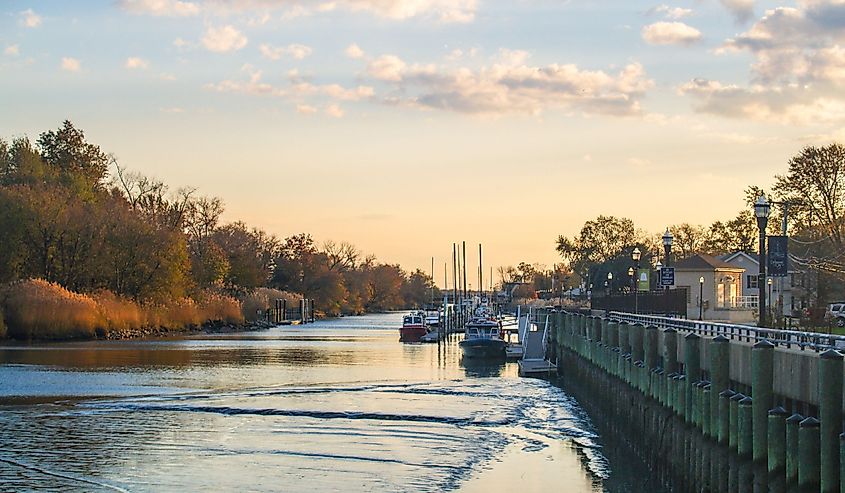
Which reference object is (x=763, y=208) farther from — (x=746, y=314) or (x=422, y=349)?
(x=422, y=349)

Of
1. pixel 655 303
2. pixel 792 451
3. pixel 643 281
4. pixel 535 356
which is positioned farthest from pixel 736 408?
pixel 535 356

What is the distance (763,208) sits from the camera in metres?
33.0

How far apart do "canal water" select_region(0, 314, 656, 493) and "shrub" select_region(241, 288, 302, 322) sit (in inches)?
3180

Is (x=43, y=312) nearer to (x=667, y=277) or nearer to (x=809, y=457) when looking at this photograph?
(x=667, y=277)

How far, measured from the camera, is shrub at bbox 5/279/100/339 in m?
90.2

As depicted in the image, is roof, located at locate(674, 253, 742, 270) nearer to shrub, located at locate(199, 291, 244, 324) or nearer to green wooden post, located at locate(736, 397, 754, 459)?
shrub, located at locate(199, 291, 244, 324)

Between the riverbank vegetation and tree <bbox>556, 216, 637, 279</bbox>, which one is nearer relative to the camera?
the riverbank vegetation

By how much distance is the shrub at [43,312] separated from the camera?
296 ft

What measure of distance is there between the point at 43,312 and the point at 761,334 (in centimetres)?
7677

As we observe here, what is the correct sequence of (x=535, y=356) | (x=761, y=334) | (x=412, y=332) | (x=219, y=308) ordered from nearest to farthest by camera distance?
(x=761, y=334), (x=535, y=356), (x=412, y=332), (x=219, y=308)

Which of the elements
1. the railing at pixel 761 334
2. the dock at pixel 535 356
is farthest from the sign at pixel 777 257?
the dock at pixel 535 356

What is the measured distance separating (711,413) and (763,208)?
13.1 meters

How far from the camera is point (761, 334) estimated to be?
22.6m

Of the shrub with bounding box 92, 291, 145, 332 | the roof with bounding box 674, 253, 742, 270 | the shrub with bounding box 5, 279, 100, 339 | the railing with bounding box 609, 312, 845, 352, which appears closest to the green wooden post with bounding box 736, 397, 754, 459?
the railing with bounding box 609, 312, 845, 352
